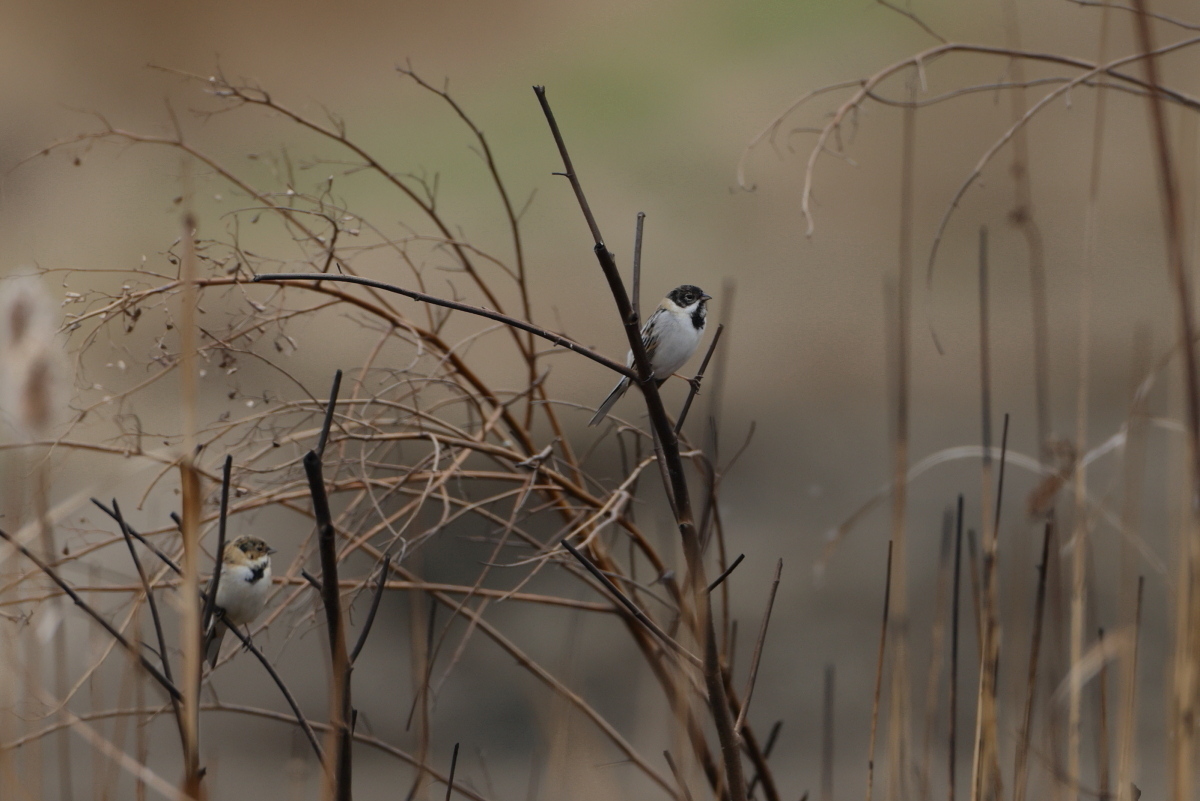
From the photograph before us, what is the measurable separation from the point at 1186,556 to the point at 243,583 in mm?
1792

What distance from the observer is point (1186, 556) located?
1024mm

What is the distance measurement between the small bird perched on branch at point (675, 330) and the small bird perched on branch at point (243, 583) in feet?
2.85

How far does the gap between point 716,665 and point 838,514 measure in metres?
4.79

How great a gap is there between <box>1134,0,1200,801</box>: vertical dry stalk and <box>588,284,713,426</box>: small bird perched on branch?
4.38 feet

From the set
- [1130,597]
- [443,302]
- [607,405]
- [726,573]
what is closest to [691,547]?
[726,573]

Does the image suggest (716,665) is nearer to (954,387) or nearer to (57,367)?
(57,367)

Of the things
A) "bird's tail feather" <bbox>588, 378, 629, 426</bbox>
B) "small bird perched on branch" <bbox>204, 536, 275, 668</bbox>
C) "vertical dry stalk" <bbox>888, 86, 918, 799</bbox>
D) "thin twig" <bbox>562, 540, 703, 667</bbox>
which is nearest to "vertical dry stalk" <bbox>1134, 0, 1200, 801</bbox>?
"vertical dry stalk" <bbox>888, 86, 918, 799</bbox>

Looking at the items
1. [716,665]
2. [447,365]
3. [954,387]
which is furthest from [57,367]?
[954,387]

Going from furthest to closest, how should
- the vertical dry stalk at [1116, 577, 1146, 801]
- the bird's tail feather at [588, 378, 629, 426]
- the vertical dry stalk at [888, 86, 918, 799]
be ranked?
the bird's tail feather at [588, 378, 629, 426] < the vertical dry stalk at [888, 86, 918, 799] < the vertical dry stalk at [1116, 577, 1146, 801]

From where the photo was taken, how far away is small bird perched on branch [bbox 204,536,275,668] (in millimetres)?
2271

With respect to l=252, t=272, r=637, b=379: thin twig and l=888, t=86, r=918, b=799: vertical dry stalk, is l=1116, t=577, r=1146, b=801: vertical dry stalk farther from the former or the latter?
l=252, t=272, r=637, b=379: thin twig

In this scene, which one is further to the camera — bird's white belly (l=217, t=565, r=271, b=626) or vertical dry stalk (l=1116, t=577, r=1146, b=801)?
bird's white belly (l=217, t=565, r=271, b=626)

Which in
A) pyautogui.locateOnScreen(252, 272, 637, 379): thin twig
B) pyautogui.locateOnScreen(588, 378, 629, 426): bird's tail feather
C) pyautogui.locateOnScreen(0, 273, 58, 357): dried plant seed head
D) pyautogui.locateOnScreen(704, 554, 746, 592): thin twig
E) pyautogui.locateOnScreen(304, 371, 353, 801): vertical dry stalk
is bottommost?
pyautogui.locateOnScreen(304, 371, 353, 801): vertical dry stalk

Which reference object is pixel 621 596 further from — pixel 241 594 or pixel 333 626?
pixel 241 594
